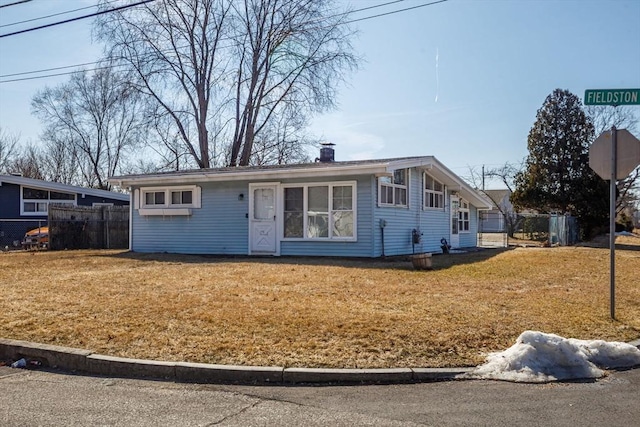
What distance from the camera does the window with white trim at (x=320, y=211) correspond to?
15797 millimetres

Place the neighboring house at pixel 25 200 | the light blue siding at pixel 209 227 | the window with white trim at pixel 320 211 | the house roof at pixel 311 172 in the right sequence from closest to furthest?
the house roof at pixel 311 172 < the window with white trim at pixel 320 211 < the light blue siding at pixel 209 227 < the neighboring house at pixel 25 200

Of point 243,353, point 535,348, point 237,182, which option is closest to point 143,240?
point 237,182

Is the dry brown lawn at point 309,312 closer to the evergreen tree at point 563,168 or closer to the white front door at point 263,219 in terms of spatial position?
the white front door at point 263,219

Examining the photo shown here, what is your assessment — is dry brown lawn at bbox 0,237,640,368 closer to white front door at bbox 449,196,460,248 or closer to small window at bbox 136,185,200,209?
small window at bbox 136,185,200,209

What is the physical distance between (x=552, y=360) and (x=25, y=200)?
26.6 m

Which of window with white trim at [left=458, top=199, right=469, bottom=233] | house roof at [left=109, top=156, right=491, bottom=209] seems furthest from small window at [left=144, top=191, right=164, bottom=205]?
window with white trim at [left=458, top=199, right=469, bottom=233]

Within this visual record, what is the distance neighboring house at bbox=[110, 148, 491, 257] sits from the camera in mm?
15664

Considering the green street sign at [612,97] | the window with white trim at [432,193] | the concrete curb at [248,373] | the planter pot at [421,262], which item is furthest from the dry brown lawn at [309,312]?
the window with white trim at [432,193]

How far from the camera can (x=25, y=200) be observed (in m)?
Answer: 26.3

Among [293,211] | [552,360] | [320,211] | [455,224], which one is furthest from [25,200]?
[552,360]

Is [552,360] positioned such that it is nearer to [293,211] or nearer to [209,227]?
[293,211]

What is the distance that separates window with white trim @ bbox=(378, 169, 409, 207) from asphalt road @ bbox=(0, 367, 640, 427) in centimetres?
1091

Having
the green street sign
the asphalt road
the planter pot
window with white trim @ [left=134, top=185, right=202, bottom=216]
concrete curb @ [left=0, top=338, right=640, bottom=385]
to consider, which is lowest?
the asphalt road

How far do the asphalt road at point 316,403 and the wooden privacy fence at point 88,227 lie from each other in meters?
17.9
